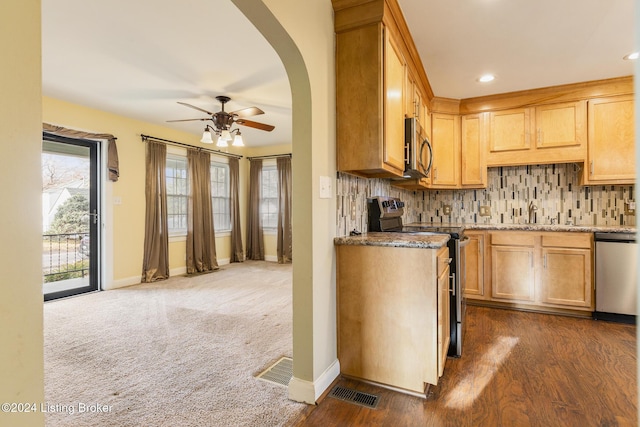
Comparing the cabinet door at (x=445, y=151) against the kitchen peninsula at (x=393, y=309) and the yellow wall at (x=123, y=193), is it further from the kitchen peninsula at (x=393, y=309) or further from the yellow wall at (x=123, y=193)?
the yellow wall at (x=123, y=193)

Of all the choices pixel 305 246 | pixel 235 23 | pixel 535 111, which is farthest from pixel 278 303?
pixel 535 111

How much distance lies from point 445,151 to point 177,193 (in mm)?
4338

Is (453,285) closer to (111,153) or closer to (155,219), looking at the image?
(155,219)

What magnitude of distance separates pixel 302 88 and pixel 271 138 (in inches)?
165

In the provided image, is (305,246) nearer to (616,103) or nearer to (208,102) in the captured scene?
(208,102)

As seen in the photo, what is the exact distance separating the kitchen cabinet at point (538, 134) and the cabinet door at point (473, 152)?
0.28ft

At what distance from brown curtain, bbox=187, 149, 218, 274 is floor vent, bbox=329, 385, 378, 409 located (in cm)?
420

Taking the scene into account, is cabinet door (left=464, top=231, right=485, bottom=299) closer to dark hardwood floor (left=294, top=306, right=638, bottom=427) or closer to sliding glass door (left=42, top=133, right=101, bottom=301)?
dark hardwood floor (left=294, top=306, right=638, bottom=427)

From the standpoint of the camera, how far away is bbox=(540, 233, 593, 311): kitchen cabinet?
3.10 metres

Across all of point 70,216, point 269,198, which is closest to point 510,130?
point 269,198

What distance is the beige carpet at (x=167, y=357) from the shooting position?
5.47 ft

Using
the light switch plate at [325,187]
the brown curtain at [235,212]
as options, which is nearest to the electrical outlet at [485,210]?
the light switch plate at [325,187]

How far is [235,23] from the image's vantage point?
2.33 metres

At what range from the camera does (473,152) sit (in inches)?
150
